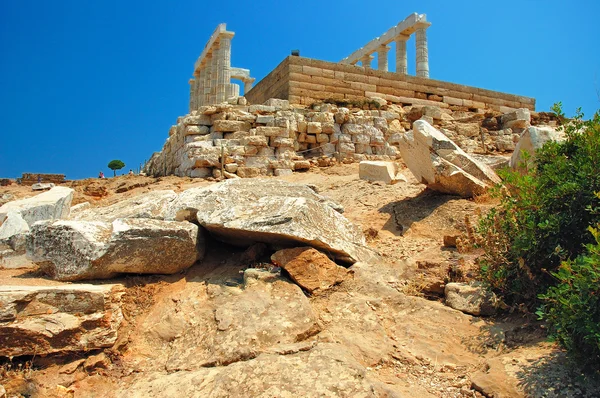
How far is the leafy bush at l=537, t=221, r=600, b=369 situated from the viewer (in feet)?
7.20

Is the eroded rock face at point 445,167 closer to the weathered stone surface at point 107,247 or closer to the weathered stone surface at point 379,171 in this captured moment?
the weathered stone surface at point 379,171

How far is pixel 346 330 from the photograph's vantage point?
9.89 feet

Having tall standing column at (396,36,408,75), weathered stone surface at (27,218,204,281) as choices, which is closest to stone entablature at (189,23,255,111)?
tall standing column at (396,36,408,75)

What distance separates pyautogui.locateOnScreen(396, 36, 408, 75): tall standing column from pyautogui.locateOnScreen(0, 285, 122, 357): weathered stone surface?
17.9 metres

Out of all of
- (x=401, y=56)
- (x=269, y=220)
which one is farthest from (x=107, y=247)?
(x=401, y=56)

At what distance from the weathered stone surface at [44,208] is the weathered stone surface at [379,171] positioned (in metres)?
4.46

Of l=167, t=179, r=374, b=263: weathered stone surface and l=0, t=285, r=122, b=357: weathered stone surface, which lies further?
l=167, t=179, r=374, b=263: weathered stone surface

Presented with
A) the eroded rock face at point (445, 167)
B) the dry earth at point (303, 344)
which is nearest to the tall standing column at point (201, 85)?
the eroded rock face at point (445, 167)

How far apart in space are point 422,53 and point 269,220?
16766 millimetres

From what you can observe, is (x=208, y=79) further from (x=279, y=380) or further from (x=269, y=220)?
(x=279, y=380)

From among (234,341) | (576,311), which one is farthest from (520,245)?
(234,341)

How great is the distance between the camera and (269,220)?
3.61 m

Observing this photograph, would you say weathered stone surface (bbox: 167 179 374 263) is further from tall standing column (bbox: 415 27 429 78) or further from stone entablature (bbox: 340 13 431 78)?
tall standing column (bbox: 415 27 429 78)

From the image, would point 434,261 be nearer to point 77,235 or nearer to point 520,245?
point 520,245
